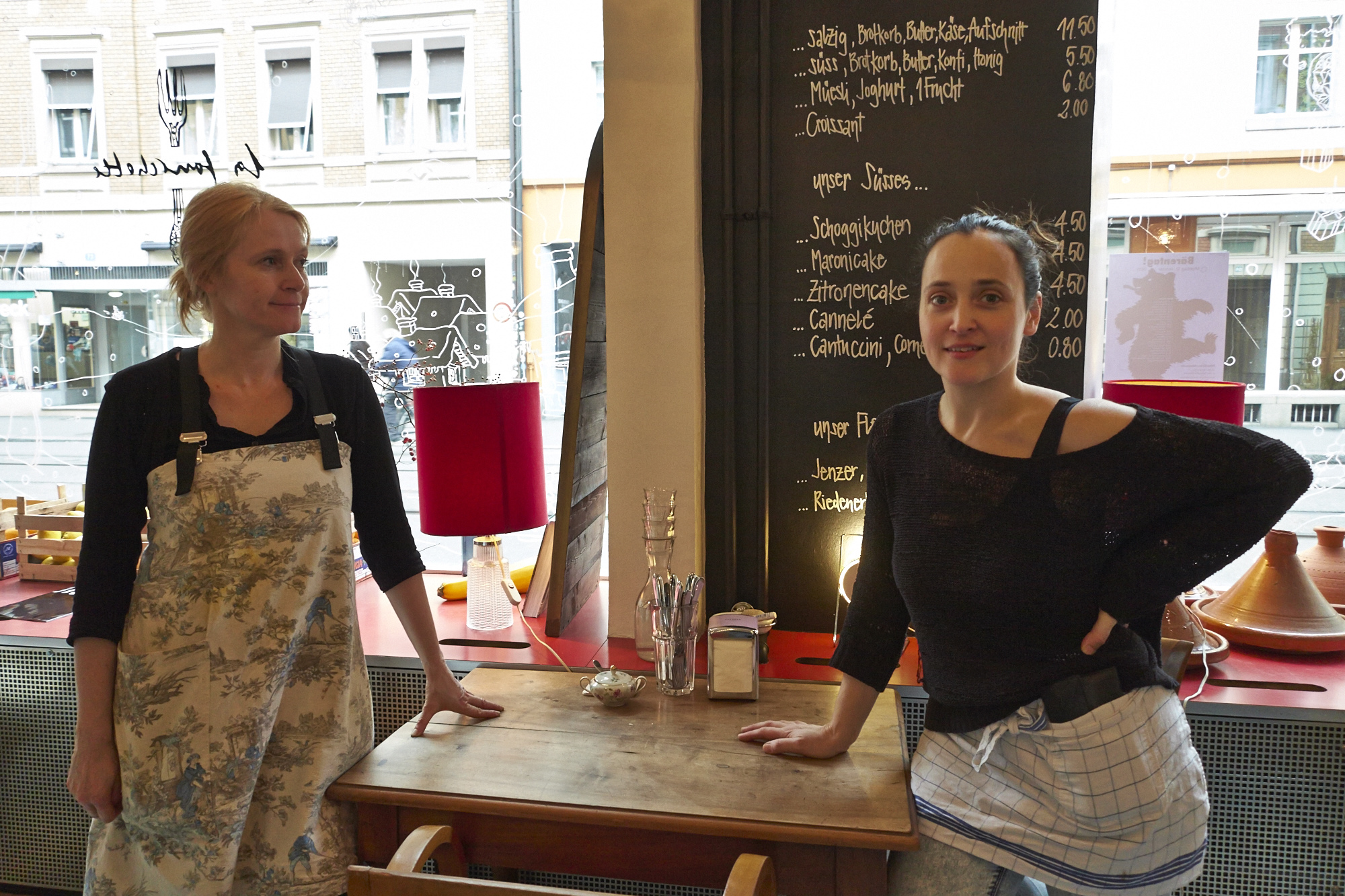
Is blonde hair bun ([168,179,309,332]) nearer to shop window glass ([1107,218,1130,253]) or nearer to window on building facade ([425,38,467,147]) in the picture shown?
window on building facade ([425,38,467,147])

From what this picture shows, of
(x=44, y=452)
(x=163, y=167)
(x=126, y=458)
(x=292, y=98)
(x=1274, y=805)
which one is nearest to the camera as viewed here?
(x=126, y=458)

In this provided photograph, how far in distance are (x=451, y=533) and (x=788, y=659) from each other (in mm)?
924

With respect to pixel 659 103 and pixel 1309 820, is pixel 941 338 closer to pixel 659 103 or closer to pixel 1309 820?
pixel 659 103

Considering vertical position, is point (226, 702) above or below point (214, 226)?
below

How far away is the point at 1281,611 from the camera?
7.37 feet

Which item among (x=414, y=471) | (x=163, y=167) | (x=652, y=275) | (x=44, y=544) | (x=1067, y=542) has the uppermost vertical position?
(x=163, y=167)

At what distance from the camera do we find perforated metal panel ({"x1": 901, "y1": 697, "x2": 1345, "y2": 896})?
74.9 inches

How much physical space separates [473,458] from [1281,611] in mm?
2066

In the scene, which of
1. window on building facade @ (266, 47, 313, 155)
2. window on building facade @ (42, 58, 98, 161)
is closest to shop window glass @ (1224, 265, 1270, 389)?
window on building facade @ (266, 47, 313, 155)

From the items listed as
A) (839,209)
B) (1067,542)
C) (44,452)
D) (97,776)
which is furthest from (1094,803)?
(44,452)

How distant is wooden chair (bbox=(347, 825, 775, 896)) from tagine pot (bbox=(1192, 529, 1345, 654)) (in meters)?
1.59

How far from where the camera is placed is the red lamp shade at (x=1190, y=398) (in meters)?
2.04

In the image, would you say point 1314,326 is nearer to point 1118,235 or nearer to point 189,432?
point 1118,235

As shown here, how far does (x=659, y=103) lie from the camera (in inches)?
92.7
